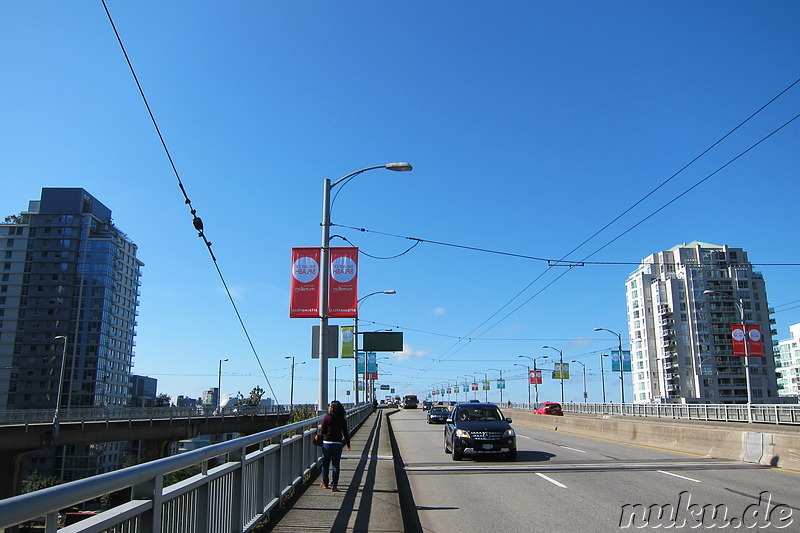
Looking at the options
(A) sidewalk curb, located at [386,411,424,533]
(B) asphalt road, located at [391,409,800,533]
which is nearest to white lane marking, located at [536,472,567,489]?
(B) asphalt road, located at [391,409,800,533]

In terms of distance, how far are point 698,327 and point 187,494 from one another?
5479 inches

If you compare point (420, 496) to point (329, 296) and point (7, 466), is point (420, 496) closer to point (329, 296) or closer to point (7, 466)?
point (329, 296)

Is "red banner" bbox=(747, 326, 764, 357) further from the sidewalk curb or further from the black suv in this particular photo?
the sidewalk curb

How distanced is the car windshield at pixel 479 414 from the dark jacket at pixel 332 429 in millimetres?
8949

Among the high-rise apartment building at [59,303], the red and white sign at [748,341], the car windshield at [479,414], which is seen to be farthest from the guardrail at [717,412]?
the high-rise apartment building at [59,303]

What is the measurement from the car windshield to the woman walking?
8.77m

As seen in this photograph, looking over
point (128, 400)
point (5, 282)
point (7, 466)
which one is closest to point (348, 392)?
point (128, 400)

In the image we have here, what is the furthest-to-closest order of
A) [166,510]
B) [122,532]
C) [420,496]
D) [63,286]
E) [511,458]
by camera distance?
[63,286] → [511,458] → [420,496] → [166,510] → [122,532]

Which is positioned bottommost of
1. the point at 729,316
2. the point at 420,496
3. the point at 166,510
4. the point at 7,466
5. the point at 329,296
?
the point at 7,466

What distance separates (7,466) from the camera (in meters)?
47.1

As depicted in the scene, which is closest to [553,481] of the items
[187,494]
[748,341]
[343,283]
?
[343,283]

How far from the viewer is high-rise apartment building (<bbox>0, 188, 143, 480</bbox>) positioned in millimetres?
111062

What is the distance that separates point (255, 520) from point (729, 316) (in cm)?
14321

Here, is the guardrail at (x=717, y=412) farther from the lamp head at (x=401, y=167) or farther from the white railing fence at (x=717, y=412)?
the lamp head at (x=401, y=167)
